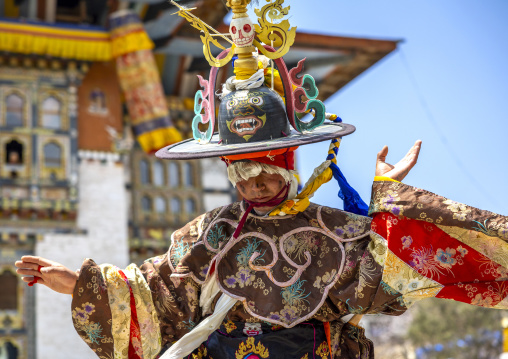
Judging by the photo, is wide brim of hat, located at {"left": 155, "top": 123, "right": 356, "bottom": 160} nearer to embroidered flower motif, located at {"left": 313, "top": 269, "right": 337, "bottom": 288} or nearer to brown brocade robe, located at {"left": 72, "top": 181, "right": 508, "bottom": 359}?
brown brocade robe, located at {"left": 72, "top": 181, "right": 508, "bottom": 359}

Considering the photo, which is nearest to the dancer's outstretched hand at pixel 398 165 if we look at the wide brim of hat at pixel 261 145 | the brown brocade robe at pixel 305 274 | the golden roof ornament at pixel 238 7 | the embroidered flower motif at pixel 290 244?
the brown brocade robe at pixel 305 274

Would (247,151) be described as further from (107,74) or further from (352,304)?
(107,74)

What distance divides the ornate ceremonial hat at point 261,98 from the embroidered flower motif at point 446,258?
26.5 inches

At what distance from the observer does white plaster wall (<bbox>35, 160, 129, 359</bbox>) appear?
1266cm

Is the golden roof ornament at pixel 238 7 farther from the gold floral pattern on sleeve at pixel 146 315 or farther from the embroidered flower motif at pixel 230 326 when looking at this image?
the embroidered flower motif at pixel 230 326

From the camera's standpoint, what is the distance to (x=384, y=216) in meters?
3.49

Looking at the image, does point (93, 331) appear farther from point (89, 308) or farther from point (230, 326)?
point (230, 326)

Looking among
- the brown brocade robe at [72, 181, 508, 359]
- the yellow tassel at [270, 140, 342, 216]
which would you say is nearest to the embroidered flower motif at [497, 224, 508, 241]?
the brown brocade robe at [72, 181, 508, 359]

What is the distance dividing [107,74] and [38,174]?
2.37 meters

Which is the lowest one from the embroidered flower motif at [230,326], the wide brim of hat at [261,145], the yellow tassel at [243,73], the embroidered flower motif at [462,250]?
the embroidered flower motif at [230,326]

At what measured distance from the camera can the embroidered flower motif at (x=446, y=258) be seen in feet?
11.1

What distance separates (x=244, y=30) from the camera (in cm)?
373

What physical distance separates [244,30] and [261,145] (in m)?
0.62

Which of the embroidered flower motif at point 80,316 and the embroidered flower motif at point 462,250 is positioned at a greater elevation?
the embroidered flower motif at point 462,250
